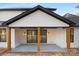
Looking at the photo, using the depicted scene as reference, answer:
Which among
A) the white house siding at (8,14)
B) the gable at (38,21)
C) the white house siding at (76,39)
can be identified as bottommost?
the white house siding at (76,39)

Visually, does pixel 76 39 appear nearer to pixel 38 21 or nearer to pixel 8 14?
pixel 38 21

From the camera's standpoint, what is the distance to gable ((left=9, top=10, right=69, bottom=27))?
14180 mm

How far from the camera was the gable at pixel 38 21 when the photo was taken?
46.5 ft

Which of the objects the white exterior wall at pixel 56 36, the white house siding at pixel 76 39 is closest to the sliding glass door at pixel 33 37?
the white exterior wall at pixel 56 36

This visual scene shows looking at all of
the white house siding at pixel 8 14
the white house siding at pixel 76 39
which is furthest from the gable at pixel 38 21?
the white house siding at pixel 8 14

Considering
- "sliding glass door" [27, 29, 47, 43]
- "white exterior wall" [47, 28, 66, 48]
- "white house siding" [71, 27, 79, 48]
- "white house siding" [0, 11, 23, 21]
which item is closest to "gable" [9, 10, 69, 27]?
"white house siding" [71, 27, 79, 48]

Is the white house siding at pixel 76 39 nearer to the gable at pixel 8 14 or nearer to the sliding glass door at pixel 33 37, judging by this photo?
the sliding glass door at pixel 33 37

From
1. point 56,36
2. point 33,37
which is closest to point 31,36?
point 33,37

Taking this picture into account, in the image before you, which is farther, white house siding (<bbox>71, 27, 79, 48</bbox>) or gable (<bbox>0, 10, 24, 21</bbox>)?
gable (<bbox>0, 10, 24, 21</bbox>)

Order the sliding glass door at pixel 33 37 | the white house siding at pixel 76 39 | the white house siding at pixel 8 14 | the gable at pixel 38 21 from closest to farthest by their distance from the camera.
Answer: the gable at pixel 38 21 → the white house siding at pixel 76 39 → the white house siding at pixel 8 14 → the sliding glass door at pixel 33 37

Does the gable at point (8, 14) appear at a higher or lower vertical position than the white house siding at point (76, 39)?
higher

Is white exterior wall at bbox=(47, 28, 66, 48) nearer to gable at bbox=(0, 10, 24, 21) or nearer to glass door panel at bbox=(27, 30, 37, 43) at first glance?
glass door panel at bbox=(27, 30, 37, 43)

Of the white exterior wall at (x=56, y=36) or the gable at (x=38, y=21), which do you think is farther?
the white exterior wall at (x=56, y=36)

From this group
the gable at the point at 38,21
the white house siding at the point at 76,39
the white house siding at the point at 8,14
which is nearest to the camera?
the gable at the point at 38,21
